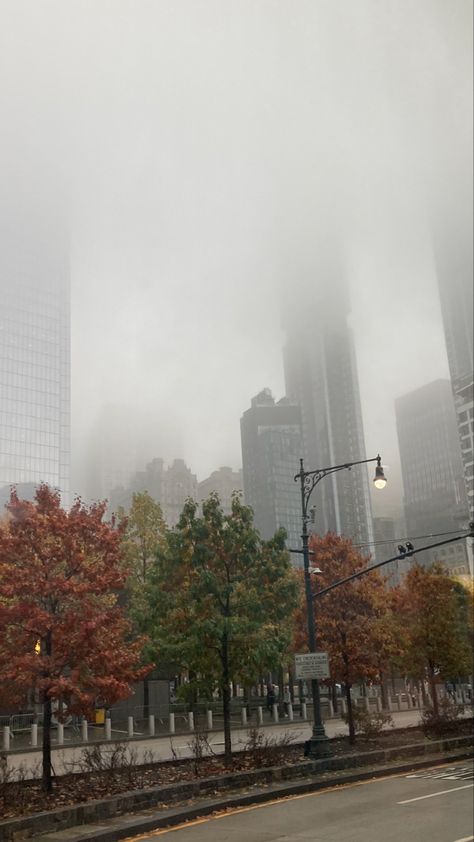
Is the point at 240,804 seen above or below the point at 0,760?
below

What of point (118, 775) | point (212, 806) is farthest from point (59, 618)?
point (212, 806)

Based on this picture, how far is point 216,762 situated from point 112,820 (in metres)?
7.05

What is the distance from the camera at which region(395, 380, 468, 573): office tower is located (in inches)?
6545

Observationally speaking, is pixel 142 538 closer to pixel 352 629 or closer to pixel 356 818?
pixel 352 629

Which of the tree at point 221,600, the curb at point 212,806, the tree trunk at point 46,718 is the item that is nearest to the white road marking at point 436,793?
the curb at point 212,806

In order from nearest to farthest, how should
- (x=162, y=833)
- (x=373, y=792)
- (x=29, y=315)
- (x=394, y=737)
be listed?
(x=162, y=833) < (x=373, y=792) < (x=394, y=737) < (x=29, y=315)

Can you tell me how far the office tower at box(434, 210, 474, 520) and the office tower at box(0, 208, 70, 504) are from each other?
238ft

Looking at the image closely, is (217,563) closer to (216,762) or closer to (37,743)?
(216,762)

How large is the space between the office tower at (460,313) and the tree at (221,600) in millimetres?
22366

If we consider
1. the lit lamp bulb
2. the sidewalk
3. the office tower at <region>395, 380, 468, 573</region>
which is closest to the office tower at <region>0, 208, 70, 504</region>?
the office tower at <region>395, 380, 468, 573</region>

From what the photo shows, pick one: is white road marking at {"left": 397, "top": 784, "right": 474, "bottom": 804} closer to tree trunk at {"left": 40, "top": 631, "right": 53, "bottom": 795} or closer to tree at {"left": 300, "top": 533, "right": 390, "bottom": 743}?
tree trunk at {"left": 40, "top": 631, "right": 53, "bottom": 795}

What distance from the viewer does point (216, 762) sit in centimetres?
1877

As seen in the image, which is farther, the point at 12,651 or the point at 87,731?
the point at 87,731

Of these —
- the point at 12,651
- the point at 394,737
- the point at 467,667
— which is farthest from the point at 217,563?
the point at 467,667
